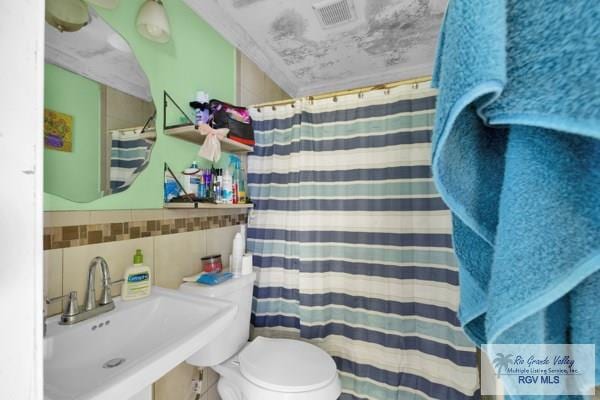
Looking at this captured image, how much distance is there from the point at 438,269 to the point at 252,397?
100cm

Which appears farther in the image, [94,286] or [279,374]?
[279,374]

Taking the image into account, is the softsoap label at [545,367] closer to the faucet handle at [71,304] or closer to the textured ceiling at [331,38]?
the faucet handle at [71,304]

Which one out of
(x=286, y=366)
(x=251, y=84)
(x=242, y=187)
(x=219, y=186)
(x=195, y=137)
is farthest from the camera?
(x=251, y=84)

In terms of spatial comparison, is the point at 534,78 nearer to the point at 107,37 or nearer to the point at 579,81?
the point at 579,81

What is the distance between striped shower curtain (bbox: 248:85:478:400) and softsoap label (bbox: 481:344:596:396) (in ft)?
2.74

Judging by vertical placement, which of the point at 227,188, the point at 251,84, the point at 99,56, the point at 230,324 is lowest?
the point at 230,324

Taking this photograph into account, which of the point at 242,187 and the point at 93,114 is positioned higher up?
the point at 93,114

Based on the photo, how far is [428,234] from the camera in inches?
47.8

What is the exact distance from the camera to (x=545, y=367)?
37 cm

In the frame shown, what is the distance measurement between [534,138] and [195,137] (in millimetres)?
1243

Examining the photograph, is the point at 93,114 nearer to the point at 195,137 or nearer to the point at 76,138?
the point at 76,138

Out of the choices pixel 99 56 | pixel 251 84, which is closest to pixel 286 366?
pixel 99 56

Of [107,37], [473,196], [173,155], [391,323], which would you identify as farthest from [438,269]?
[107,37]

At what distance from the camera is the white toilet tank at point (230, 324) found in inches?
43.2
